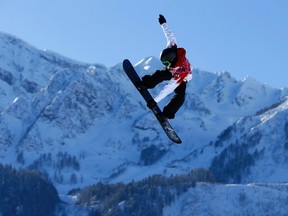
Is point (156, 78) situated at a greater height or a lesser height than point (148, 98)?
greater

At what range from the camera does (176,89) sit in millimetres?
24703

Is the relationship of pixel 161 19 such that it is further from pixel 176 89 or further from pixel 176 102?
pixel 176 102

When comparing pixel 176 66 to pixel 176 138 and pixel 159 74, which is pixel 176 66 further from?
pixel 176 138

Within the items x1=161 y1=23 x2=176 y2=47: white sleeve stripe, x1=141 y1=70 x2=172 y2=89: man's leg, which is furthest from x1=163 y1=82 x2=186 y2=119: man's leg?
x1=161 y1=23 x2=176 y2=47: white sleeve stripe

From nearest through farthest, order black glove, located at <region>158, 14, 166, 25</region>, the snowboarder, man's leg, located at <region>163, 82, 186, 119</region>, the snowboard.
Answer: the snowboarder
black glove, located at <region>158, 14, 166, 25</region>
the snowboard
man's leg, located at <region>163, 82, 186, 119</region>

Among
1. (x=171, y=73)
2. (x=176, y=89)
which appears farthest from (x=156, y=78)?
(x=176, y=89)

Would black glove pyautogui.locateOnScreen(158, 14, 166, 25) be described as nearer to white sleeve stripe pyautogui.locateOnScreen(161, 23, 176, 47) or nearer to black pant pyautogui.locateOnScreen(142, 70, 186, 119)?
white sleeve stripe pyautogui.locateOnScreen(161, 23, 176, 47)

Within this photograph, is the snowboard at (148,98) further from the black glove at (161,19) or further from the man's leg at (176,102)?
the black glove at (161,19)

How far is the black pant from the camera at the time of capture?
2402 centimetres

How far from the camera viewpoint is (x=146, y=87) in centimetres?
2434

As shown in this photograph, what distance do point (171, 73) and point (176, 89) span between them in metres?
0.79

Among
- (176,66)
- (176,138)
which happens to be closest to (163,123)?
(176,138)

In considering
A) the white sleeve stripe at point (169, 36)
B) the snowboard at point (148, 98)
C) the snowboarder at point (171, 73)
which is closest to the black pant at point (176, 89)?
the snowboarder at point (171, 73)

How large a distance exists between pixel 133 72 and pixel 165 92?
48.2 inches
